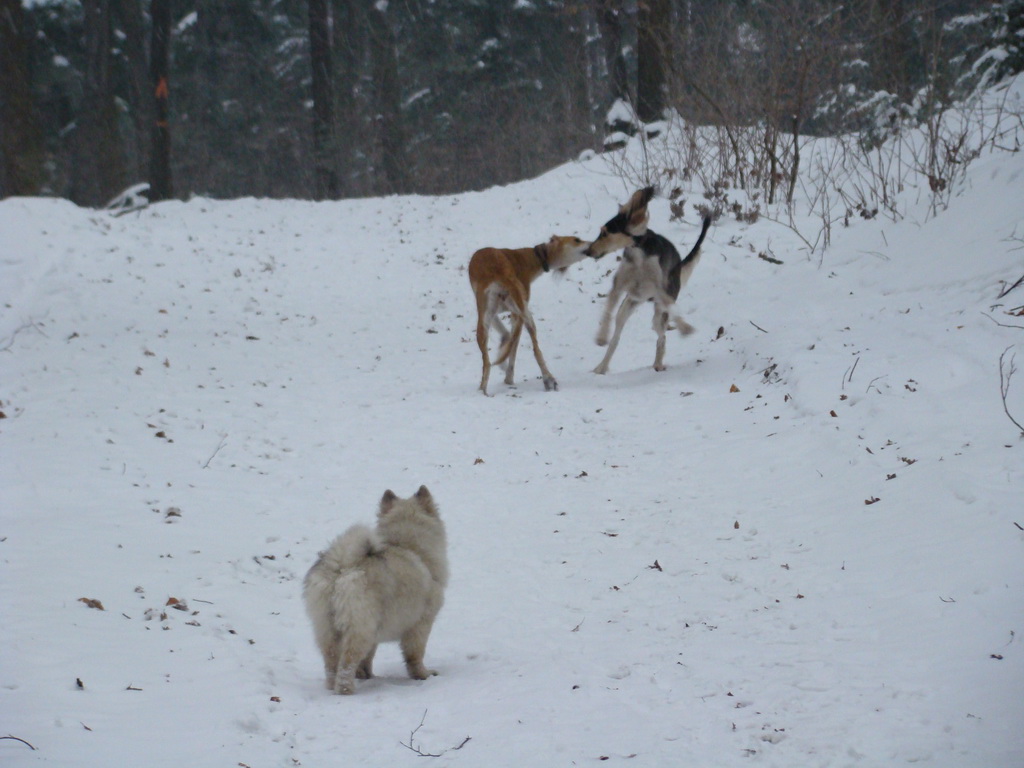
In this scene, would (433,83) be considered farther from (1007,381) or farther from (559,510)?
(1007,381)

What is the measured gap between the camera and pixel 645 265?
33.1ft

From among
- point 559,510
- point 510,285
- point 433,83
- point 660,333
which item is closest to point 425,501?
point 559,510

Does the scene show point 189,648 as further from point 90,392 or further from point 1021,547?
point 90,392

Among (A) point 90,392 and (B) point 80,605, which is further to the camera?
(A) point 90,392

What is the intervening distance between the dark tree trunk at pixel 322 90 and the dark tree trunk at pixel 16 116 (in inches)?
374

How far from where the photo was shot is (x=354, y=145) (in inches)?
1261

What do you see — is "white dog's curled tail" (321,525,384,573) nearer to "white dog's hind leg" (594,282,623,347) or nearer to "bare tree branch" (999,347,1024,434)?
"bare tree branch" (999,347,1024,434)

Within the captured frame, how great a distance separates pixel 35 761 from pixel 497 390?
A: 7.73 meters

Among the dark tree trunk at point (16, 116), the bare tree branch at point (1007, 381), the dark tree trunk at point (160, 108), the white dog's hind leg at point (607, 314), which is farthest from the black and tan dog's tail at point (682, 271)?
the dark tree trunk at point (160, 108)

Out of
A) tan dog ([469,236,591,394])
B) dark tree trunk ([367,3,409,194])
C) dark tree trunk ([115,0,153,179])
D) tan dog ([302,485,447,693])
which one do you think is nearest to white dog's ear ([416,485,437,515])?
tan dog ([302,485,447,693])

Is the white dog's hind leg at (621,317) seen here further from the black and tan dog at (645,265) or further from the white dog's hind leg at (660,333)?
the white dog's hind leg at (660,333)

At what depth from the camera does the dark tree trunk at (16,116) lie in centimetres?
1625

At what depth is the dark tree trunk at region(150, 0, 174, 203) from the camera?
22203 millimetres

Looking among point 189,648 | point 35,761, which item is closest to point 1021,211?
point 189,648
